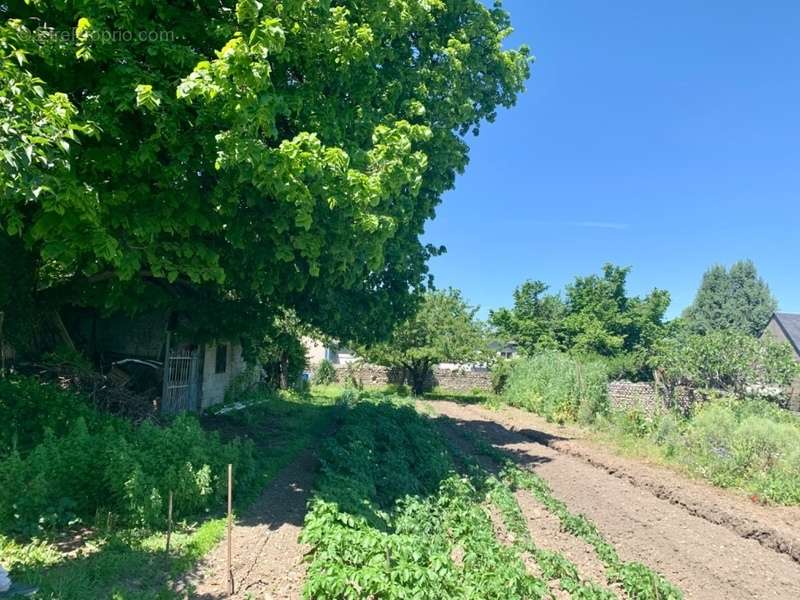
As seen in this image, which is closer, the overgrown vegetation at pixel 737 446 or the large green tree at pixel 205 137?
the large green tree at pixel 205 137

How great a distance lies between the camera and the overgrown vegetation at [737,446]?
9922 millimetres

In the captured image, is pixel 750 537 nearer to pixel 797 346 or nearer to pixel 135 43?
pixel 135 43

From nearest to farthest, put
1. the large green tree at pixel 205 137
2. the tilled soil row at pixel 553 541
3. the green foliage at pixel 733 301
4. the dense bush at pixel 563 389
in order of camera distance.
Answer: the large green tree at pixel 205 137, the tilled soil row at pixel 553 541, the dense bush at pixel 563 389, the green foliage at pixel 733 301

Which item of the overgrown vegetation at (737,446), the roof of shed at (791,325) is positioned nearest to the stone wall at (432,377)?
the roof of shed at (791,325)

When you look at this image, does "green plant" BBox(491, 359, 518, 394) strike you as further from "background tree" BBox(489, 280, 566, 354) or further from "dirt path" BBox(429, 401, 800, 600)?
"dirt path" BBox(429, 401, 800, 600)

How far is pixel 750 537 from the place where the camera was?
25.7ft

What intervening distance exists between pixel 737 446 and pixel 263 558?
9685mm

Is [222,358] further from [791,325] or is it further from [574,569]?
[791,325]

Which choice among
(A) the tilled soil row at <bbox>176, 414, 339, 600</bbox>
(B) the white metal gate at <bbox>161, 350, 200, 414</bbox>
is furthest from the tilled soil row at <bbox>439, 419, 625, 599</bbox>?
(B) the white metal gate at <bbox>161, 350, 200, 414</bbox>

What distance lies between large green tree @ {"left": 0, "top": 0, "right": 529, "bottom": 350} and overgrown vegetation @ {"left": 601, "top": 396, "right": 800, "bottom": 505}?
802 centimetres

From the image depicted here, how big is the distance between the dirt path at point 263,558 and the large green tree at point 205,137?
116 inches

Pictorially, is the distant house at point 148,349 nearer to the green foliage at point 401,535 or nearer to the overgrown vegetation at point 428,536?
the overgrown vegetation at point 428,536

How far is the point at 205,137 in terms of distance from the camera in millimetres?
6188

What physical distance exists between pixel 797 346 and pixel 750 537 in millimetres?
22384
